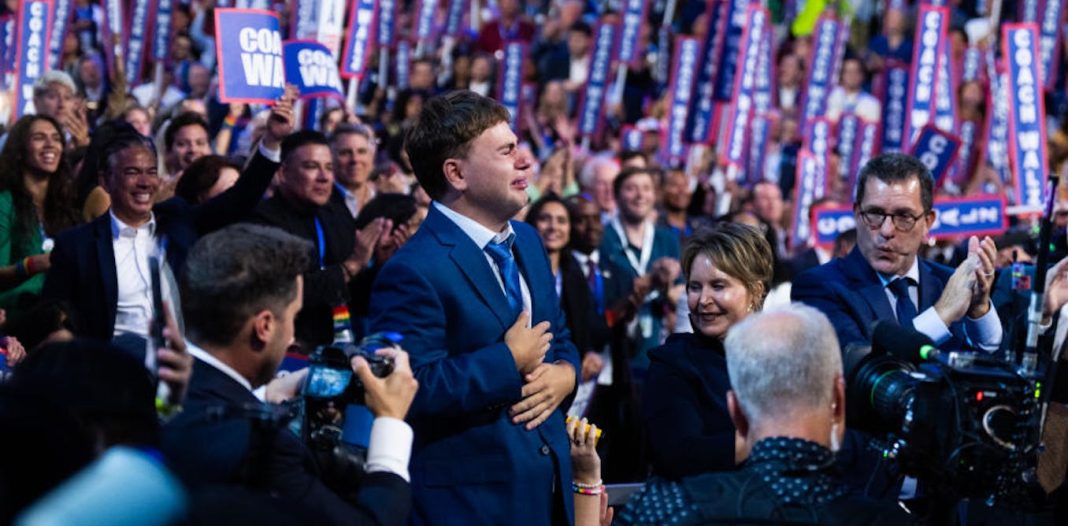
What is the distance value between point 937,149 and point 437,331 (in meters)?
7.19

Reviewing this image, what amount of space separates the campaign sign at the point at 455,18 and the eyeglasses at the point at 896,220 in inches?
578

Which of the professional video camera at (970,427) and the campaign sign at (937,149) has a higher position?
the campaign sign at (937,149)

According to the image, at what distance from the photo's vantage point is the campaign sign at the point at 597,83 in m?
16.9

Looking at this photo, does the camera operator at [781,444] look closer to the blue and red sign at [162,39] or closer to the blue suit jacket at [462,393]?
the blue suit jacket at [462,393]

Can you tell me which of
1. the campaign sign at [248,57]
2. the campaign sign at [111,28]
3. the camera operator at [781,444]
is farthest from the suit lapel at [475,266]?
the campaign sign at [111,28]

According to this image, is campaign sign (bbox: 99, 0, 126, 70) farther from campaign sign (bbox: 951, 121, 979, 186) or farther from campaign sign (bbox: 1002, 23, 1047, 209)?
campaign sign (bbox: 951, 121, 979, 186)

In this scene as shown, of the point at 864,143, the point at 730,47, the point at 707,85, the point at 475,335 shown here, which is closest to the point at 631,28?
the point at 730,47

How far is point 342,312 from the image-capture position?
7.52 meters

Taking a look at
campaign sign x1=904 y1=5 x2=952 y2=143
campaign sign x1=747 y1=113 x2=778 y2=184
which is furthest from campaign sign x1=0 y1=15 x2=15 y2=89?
campaign sign x1=747 y1=113 x2=778 y2=184

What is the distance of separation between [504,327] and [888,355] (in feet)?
3.90

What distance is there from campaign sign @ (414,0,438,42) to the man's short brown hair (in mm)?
14175

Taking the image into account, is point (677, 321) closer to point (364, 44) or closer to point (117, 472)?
point (364, 44)

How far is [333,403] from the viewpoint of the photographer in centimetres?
372

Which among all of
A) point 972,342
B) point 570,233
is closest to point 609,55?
point 570,233
